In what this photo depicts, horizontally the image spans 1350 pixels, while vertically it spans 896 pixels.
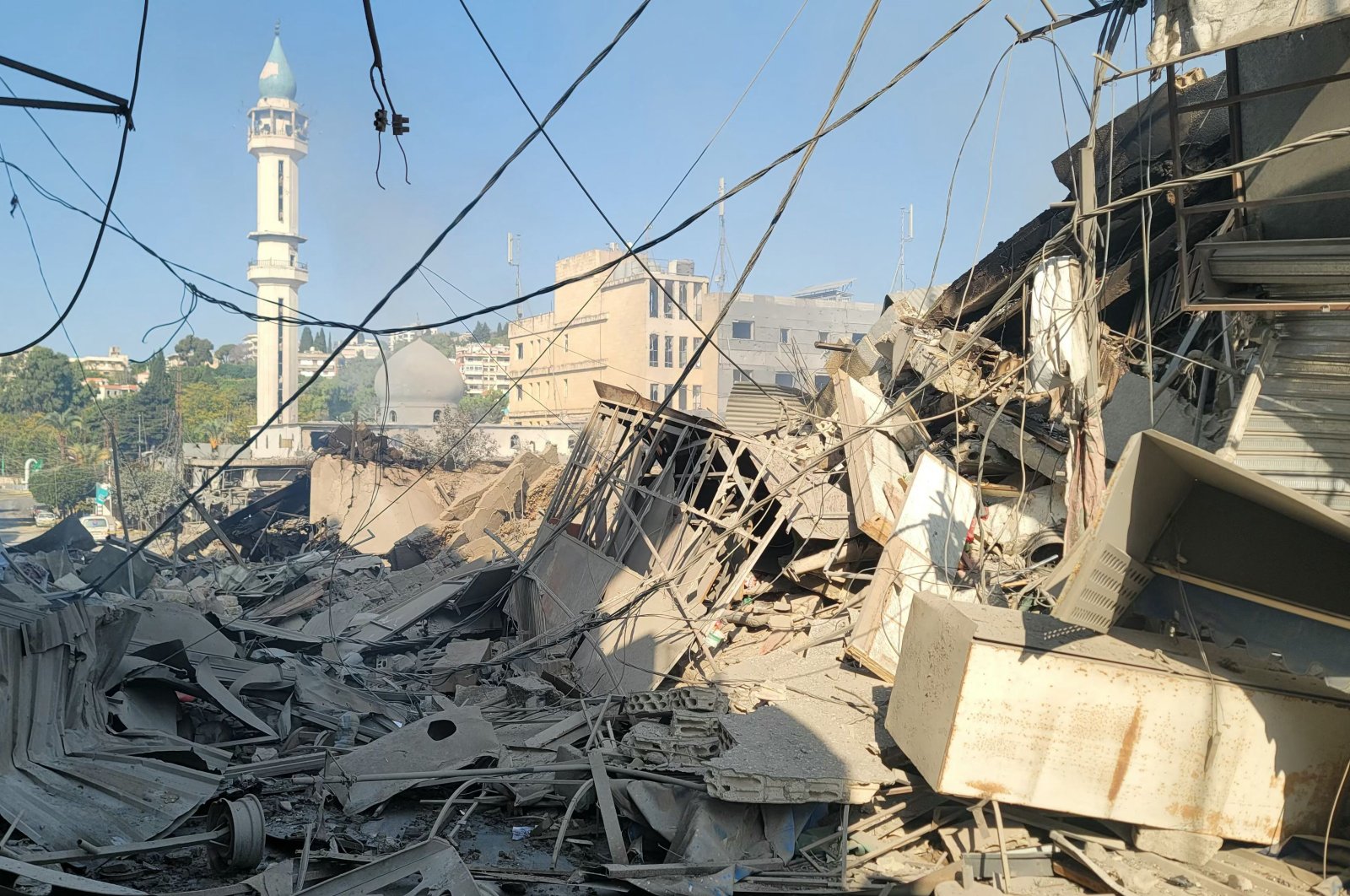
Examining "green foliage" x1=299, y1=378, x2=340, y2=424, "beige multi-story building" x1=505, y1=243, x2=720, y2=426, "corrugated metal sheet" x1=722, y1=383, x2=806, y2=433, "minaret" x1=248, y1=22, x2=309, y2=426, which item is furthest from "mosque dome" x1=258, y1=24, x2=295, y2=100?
"corrugated metal sheet" x1=722, y1=383, x2=806, y2=433

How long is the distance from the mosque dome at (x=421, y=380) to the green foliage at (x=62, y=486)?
14137 mm

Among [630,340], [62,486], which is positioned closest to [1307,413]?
[630,340]

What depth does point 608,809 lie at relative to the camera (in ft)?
18.6

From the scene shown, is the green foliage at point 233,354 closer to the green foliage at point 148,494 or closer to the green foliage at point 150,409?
the green foliage at point 150,409

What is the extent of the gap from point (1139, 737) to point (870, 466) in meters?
4.48

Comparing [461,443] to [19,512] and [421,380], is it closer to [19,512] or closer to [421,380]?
[19,512]

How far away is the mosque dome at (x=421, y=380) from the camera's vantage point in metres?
50.3

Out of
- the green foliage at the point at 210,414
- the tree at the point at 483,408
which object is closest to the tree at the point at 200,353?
the green foliage at the point at 210,414

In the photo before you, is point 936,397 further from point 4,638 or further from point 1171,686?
point 4,638

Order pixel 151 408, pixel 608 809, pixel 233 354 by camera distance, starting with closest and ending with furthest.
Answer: pixel 608 809, pixel 151 408, pixel 233 354

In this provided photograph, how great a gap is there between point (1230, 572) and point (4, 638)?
661 centimetres

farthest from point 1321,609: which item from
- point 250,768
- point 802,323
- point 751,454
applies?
point 802,323

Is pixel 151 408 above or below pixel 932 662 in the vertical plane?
below

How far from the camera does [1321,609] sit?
4512mm
